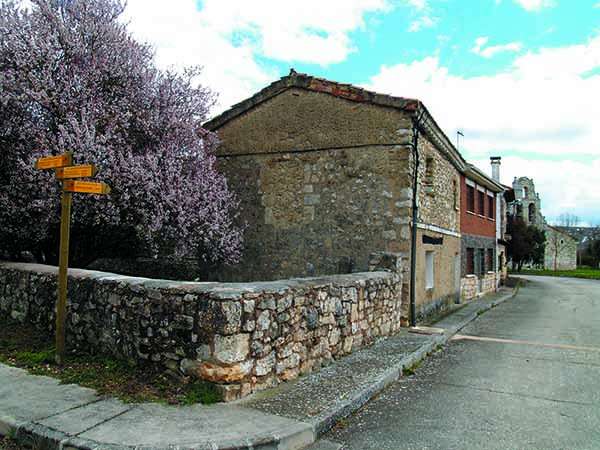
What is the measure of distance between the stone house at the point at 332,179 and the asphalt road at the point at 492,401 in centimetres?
242

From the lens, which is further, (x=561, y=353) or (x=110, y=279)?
(x=561, y=353)

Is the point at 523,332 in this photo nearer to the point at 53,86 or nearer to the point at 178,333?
the point at 178,333

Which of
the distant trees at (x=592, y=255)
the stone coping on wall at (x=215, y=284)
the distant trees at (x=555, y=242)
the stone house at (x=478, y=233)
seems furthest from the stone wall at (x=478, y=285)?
the distant trees at (x=592, y=255)

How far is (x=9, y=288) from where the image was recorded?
7.47 meters

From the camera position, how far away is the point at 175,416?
427cm

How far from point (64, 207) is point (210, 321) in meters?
2.49

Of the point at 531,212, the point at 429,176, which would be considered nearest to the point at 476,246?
the point at 429,176

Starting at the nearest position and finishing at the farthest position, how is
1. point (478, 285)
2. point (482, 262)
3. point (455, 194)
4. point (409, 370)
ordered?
point (409, 370), point (455, 194), point (478, 285), point (482, 262)

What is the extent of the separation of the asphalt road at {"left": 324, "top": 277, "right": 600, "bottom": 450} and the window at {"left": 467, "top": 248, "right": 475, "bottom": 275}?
7479mm

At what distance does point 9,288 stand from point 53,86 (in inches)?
132

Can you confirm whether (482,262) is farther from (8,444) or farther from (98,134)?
(8,444)

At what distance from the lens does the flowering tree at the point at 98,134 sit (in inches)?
316

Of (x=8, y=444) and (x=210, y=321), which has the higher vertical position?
(x=210, y=321)

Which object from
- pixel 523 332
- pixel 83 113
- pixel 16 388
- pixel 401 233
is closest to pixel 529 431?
pixel 16 388
